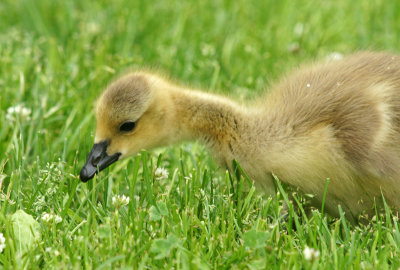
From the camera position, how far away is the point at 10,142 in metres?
2.76

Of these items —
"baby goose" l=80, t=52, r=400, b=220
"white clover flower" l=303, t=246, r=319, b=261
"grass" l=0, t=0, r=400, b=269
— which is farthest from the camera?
"baby goose" l=80, t=52, r=400, b=220

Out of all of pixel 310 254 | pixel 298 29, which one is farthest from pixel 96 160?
pixel 298 29

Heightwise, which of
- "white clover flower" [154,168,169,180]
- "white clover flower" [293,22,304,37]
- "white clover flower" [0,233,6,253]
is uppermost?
"white clover flower" [293,22,304,37]

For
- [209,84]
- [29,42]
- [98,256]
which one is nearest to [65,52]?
[29,42]

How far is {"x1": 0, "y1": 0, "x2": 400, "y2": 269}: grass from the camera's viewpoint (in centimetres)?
197

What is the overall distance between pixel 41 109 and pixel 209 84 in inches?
39.6

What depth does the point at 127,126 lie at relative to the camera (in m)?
2.51

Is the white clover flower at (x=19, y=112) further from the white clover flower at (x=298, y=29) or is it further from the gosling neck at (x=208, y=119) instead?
the white clover flower at (x=298, y=29)

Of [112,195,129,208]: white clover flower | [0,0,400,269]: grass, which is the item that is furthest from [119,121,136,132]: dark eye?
[112,195,129,208]: white clover flower

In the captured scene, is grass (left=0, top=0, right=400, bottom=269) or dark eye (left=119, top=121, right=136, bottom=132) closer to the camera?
grass (left=0, top=0, right=400, bottom=269)

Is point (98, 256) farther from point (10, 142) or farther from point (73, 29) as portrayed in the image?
point (73, 29)

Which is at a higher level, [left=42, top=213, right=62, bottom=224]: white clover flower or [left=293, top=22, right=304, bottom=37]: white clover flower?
[left=293, top=22, right=304, bottom=37]: white clover flower

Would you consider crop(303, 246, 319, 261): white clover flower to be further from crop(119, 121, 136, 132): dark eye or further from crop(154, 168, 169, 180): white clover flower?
crop(119, 121, 136, 132): dark eye

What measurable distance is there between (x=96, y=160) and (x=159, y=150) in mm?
611
